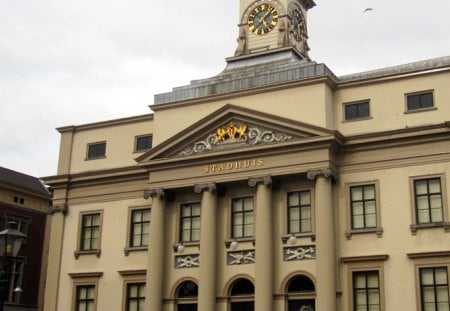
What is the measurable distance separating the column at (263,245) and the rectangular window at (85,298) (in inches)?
364

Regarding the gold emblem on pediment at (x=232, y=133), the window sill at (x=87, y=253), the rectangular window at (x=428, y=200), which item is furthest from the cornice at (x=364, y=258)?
the window sill at (x=87, y=253)

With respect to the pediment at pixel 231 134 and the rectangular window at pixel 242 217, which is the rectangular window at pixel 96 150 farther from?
the rectangular window at pixel 242 217

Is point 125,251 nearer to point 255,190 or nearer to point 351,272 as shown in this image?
point 255,190

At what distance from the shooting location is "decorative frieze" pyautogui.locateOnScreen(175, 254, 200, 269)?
31403 mm

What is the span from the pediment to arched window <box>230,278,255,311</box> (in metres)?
5.80

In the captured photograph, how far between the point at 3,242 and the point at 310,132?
16.0 metres

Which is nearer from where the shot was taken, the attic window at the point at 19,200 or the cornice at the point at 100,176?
the cornice at the point at 100,176

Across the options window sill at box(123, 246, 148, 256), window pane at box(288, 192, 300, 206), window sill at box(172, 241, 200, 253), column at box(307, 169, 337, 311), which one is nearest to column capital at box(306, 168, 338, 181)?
column at box(307, 169, 337, 311)

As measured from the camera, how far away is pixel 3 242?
16656 millimetres

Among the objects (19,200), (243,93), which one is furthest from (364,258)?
(19,200)

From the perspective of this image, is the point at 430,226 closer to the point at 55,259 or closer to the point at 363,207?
the point at 363,207

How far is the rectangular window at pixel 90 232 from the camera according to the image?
35.0 metres

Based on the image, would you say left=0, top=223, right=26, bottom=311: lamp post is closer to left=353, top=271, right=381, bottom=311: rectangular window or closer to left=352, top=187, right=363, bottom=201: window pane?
left=353, top=271, right=381, bottom=311: rectangular window

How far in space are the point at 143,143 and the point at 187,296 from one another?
822cm
